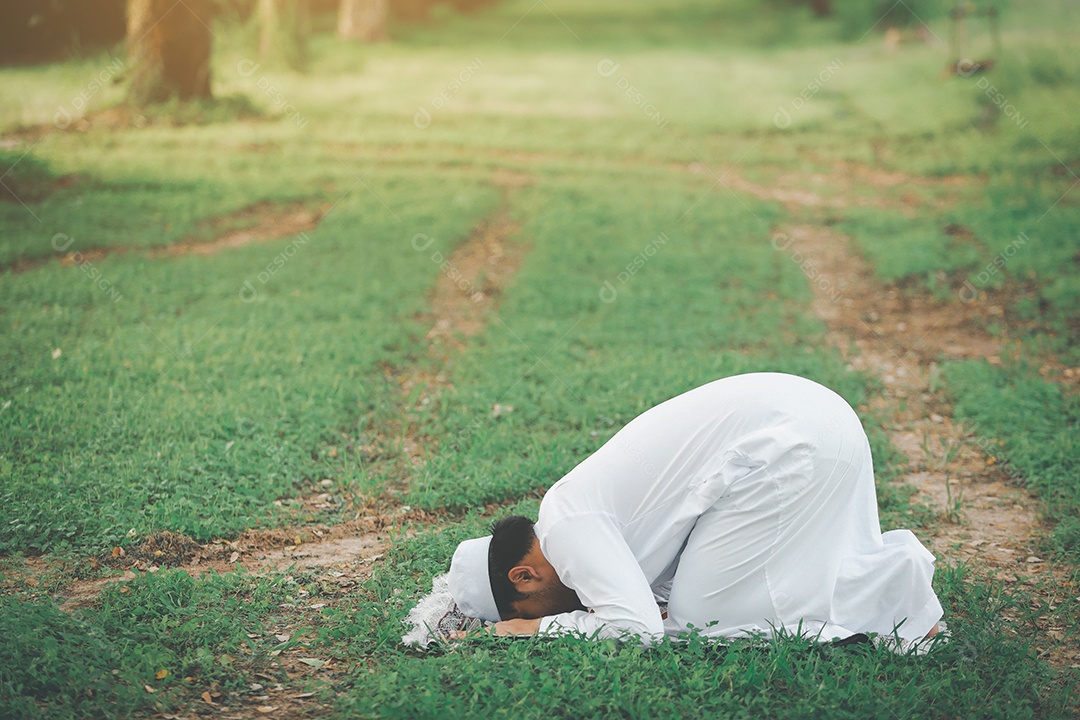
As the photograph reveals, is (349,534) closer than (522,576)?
No

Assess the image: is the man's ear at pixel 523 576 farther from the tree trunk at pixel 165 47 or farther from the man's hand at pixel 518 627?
the tree trunk at pixel 165 47

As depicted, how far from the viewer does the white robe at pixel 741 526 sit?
3697 mm

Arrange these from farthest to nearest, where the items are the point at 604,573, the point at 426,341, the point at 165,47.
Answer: the point at 165,47, the point at 426,341, the point at 604,573

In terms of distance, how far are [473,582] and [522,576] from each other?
22cm

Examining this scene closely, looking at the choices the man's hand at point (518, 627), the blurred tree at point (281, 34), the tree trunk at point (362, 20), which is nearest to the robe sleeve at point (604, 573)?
the man's hand at point (518, 627)

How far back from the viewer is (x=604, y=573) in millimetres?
3598

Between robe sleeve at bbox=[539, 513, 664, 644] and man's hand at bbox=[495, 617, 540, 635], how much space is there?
11.8 inches

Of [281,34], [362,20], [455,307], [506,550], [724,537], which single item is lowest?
[455,307]

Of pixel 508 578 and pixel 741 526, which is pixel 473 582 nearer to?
pixel 508 578

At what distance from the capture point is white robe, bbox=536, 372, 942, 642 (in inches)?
146

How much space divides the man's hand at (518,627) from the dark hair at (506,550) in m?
0.11

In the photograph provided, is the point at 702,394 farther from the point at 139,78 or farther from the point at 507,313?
the point at 139,78

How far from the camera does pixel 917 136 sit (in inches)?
608

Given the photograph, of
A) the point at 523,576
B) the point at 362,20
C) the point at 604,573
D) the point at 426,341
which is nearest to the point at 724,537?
the point at 604,573
